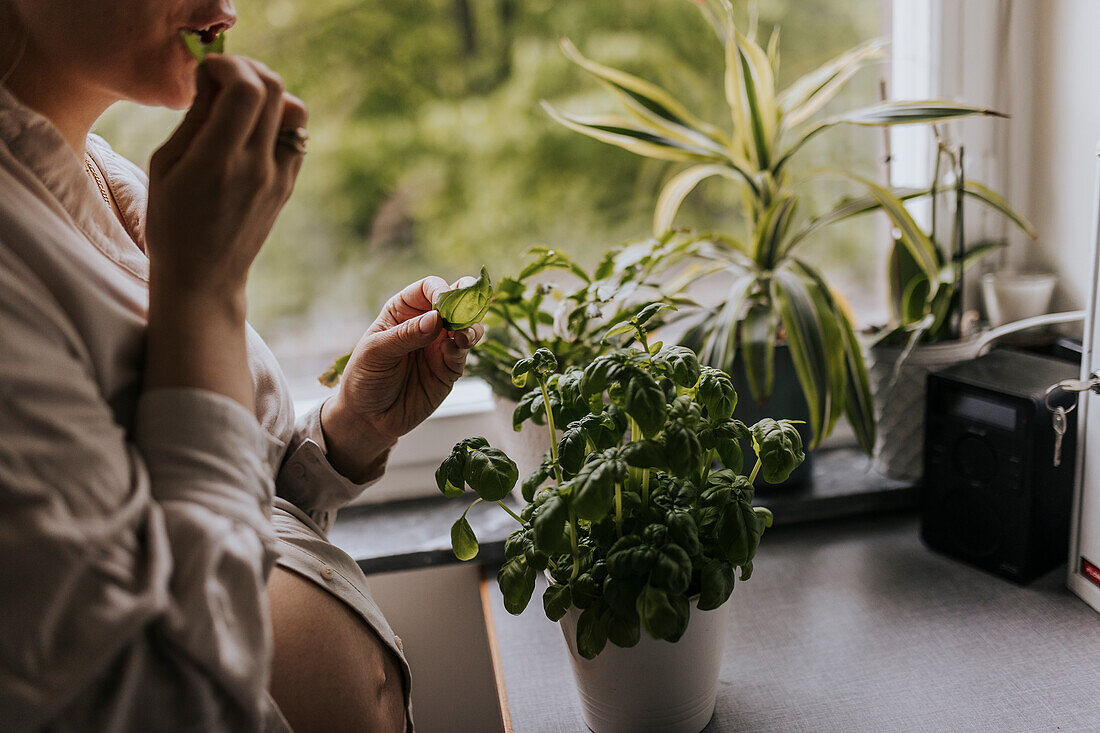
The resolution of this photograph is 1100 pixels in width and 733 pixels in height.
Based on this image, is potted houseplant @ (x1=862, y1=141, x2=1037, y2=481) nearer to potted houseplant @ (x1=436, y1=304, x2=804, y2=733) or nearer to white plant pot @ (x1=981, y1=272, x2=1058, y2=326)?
white plant pot @ (x1=981, y1=272, x2=1058, y2=326)

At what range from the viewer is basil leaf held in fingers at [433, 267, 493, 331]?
0.79m

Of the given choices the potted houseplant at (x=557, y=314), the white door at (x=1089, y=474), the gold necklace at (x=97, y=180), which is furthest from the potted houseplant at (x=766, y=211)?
the gold necklace at (x=97, y=180)

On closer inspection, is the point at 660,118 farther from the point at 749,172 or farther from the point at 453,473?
the point at 453,473

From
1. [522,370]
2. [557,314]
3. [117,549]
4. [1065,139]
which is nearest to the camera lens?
[117,549]

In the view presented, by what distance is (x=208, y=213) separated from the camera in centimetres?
57

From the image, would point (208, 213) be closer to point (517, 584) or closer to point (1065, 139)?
point (517, 584)

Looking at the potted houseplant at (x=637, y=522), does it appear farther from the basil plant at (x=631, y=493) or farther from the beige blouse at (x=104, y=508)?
the beige blouse at (x=104, y=508)

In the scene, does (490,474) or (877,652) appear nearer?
(490,474)

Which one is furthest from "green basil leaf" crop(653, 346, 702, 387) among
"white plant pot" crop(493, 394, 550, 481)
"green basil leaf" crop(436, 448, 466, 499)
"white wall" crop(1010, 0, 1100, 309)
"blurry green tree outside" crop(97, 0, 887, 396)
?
"white wall" crop(1010, 0, 1100, 309)

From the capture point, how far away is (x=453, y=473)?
852 millimetres

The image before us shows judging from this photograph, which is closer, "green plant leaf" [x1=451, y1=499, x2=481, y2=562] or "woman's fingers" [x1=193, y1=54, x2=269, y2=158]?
"woman's fingers" [x1=193, y1=54, x2=269, y2=158]

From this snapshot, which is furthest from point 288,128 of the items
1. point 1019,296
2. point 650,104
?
point 1019,296

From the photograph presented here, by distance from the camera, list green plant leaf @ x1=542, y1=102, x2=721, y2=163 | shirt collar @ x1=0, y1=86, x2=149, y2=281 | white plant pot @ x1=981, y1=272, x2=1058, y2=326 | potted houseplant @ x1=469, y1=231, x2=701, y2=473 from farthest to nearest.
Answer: white plant pot @ x1=981, y1=272, x2=1058, y2=326, green plant leaf @ x1=542, y1=102, x2=721, y2=163, potted houseplant @ x1=469, y1=231, x2=701, y2=473, shirt collar @ x1=0, y1=86, x2=149, y2=281

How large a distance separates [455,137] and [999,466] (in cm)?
93
